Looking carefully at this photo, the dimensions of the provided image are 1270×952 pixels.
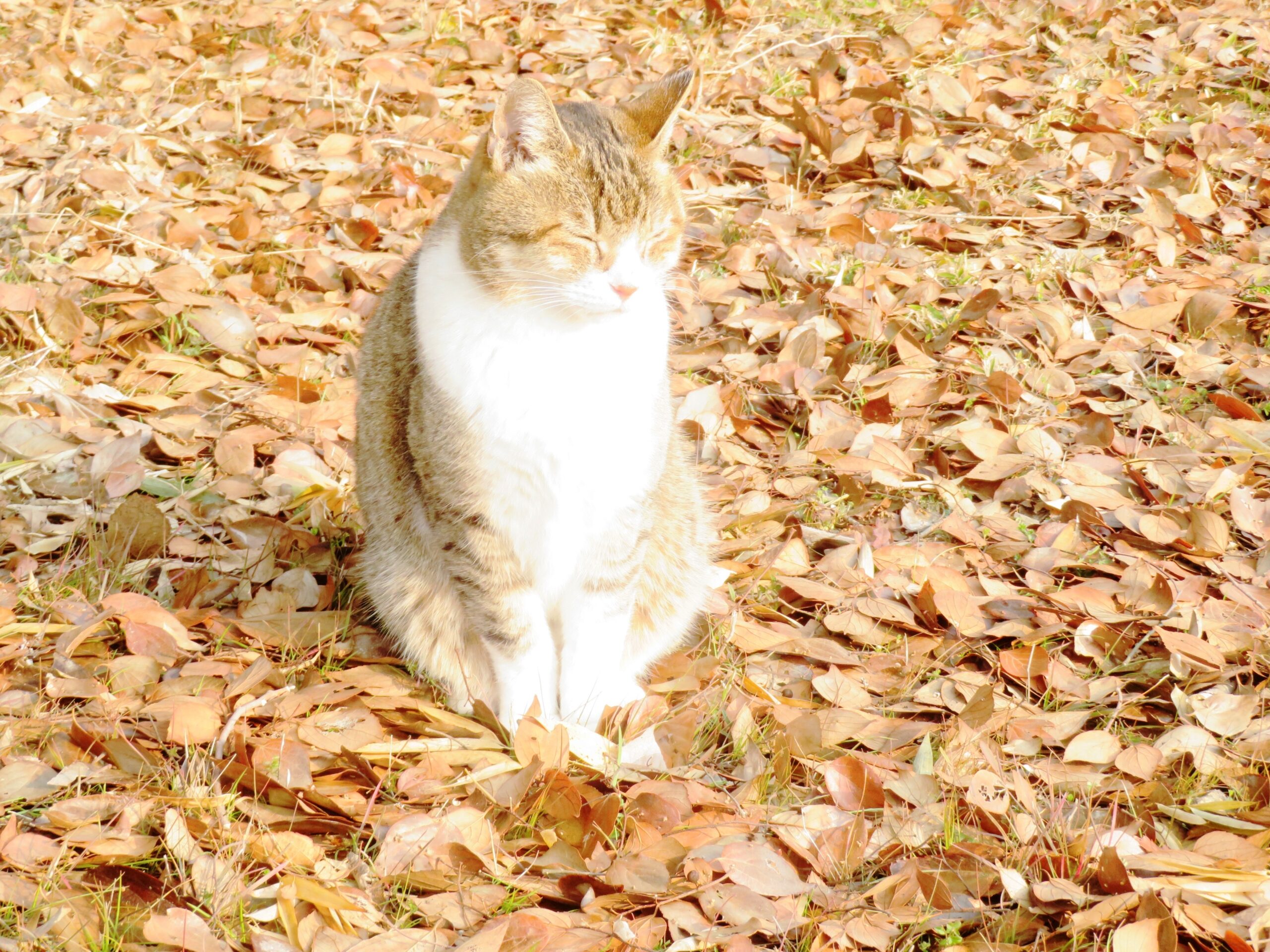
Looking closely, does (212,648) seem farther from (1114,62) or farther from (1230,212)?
(1114,62)

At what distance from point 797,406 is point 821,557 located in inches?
26.8

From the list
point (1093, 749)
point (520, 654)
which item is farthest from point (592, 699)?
point (1093, 749)

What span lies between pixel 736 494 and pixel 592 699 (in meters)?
0.91

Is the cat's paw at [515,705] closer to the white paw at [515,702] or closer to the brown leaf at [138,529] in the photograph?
the white paw at [515,702]

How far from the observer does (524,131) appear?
2.57 metres

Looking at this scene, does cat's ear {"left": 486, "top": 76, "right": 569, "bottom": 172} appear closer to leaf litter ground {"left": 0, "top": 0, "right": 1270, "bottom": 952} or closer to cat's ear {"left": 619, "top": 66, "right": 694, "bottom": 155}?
cat's ear {"left": 619, "top": 66, "right": 694, "bottom": 155}

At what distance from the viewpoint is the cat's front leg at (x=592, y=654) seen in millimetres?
2887

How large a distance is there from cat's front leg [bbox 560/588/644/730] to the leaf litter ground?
117 mm

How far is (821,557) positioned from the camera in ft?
10.9

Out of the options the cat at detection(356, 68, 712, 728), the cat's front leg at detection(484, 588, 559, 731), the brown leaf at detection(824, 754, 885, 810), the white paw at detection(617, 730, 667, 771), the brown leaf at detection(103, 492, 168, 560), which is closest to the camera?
the brown leaf at detection(824, 754, 885, 810)

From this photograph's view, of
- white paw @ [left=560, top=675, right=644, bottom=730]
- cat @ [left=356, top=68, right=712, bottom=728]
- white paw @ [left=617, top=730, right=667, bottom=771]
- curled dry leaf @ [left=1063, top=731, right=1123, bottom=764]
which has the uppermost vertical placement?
cat @ [left=356, top=68, right=712, bottom=728]

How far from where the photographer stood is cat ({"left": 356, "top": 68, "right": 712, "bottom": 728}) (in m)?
2.58

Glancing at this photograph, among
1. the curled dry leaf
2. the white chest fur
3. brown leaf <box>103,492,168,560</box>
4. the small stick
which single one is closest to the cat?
the white chest fur

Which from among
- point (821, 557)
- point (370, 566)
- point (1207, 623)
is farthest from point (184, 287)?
point (1207, 623)
